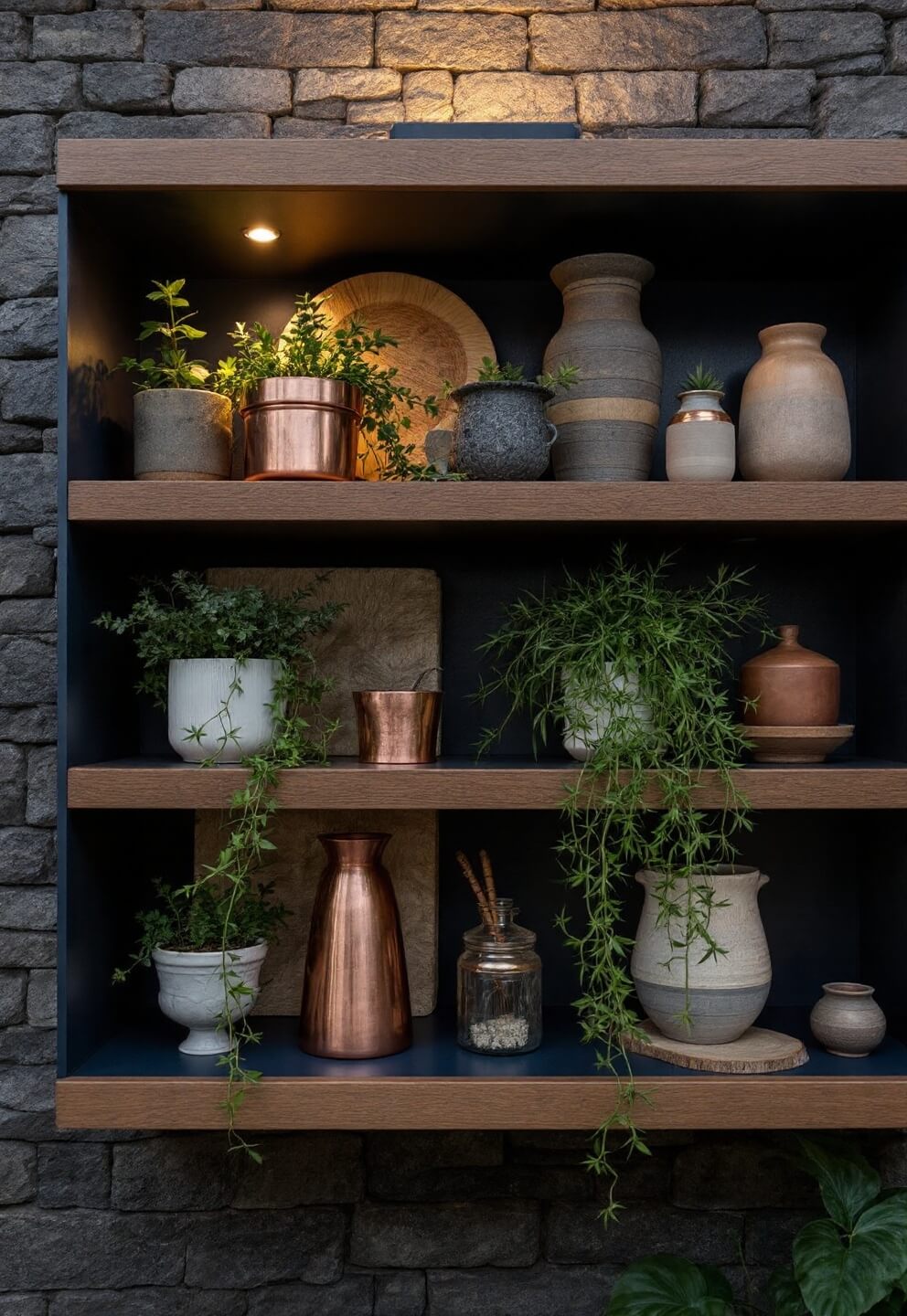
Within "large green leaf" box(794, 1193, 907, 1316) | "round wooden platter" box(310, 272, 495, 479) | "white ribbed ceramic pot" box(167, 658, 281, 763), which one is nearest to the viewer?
"large green leaf" box(794, 1193, 907, 1316)

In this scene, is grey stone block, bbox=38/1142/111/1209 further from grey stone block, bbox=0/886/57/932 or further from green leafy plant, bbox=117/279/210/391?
green leafy plant, bbox=117/279/210/391

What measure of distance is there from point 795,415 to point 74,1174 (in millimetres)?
1500

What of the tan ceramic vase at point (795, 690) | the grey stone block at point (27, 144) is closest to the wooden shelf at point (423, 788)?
the tan ceramic vase at point (795, 690)

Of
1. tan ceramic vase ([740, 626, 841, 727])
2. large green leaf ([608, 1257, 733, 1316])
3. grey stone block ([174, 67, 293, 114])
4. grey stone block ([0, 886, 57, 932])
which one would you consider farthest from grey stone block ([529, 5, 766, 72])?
large green leaf ([608, 1257, 733, 1316])

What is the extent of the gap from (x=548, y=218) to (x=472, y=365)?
238 millimetres

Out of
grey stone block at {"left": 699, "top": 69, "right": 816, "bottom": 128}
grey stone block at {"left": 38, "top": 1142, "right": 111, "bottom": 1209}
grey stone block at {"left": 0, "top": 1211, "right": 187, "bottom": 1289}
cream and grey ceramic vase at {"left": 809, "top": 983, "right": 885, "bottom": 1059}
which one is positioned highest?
grey stone block at {"left": 699, "top": 69, "right": 816, "bottom": 128}

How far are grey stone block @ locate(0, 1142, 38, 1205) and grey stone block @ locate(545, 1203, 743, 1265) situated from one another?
0.78 m

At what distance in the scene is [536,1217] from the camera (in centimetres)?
154

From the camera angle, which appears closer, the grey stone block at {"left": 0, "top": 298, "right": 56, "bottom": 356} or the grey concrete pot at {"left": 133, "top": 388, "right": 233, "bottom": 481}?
the grey concrete pot at {"left": 133, "top": 388, "right": 233, "bottom": 481}

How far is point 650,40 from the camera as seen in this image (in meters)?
1.60

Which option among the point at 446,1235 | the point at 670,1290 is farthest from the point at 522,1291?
the point at 670,1290

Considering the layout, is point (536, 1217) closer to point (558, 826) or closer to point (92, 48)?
point (558, 826)

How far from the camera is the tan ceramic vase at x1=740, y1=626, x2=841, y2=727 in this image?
1354mm

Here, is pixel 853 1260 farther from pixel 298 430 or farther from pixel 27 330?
pixel 27 330
